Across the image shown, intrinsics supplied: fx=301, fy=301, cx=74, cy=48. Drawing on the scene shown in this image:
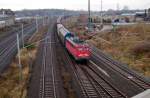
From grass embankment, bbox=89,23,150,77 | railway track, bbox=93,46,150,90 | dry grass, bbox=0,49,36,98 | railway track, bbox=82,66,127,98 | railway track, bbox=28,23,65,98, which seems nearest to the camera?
railway track, bbox=82,66,127,98

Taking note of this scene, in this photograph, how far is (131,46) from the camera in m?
54.7

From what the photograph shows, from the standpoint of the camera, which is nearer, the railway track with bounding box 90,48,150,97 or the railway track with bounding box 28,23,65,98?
the railway track with bounding box 28,23,65,98

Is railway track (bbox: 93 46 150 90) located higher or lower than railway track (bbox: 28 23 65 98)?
higher

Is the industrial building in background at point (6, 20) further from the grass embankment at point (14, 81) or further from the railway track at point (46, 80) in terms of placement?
the railway track at point (46, 80)

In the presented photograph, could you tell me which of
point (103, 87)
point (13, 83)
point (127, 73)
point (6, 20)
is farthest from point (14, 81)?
point (6, 20)

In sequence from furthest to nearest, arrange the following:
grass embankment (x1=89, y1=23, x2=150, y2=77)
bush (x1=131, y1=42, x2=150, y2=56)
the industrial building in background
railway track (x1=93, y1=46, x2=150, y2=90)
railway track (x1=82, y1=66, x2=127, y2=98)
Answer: the industrial building in background < bush (x1=131, y1=42, x2=150, y2=56) < grass embankment (x1=89, y1=23, x2=150, y2=77) < railway track (x1=93, y1=46, x2=150, y2=90) < railway track (x1=82, y1=66, x2=127, y2=98)

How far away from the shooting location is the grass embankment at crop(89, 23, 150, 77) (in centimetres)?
4278

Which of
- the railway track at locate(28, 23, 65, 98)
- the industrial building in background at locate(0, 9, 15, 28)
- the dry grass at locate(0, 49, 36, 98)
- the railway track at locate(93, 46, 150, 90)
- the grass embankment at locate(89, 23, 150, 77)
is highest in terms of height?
the industrial building in background at locate(0, 9, 15, 28)

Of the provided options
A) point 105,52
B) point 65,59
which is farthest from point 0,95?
point 105,52

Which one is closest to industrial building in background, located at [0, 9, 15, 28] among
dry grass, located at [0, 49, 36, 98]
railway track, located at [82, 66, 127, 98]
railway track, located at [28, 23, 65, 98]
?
railway track, located at [28, 23, 65, 98]

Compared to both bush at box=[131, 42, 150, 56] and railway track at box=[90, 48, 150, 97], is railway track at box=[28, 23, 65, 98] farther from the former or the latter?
bush at box=[131, 42, 150, 56]

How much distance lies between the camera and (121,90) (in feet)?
96.9

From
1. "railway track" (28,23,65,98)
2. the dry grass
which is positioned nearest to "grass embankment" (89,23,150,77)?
"railway track" (28,23,65,98)

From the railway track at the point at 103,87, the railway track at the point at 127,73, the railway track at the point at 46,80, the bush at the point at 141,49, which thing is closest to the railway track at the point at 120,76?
the railway track at the point at 127,73
